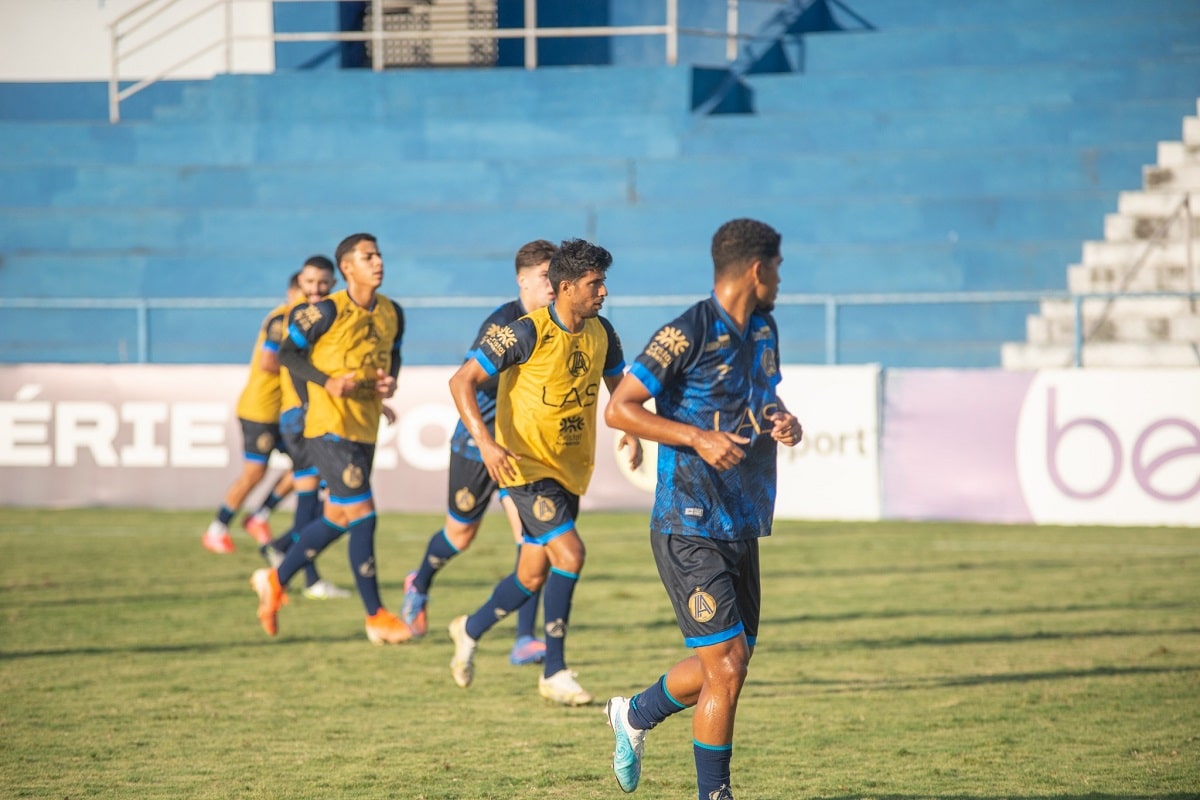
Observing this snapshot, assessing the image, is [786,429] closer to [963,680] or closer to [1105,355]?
[963,680]

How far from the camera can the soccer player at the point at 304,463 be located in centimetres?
1050

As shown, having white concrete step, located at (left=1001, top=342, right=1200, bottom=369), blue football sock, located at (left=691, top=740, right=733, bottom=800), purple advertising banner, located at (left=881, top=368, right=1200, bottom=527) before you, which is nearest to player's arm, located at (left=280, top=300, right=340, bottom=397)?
blue football sock, located at (left=691, top=740, right=733, bottom=800)

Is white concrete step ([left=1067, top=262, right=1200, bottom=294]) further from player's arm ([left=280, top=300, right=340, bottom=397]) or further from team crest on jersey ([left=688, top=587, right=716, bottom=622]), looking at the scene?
team crest on jersey ([left=688, top=587, right=716, bottom=622])

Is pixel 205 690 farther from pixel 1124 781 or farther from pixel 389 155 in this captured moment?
pixel 389 155

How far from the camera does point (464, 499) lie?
29.1 feet

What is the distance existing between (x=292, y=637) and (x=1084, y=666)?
15.8 feet

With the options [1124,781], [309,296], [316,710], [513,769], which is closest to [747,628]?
[513,769]

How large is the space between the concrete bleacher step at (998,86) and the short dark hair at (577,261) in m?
15.4

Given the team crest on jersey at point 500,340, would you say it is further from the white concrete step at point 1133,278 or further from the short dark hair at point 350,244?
the white concrete step at point 1133,278

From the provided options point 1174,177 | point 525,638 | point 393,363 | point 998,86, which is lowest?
point 525,638

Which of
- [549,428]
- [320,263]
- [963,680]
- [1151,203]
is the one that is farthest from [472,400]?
[1151,203]

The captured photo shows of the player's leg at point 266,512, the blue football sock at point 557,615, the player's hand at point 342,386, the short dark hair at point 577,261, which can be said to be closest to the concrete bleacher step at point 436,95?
the player's leg at point 266,512

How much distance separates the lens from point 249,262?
21.3 meters

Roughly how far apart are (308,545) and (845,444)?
7.96 m
